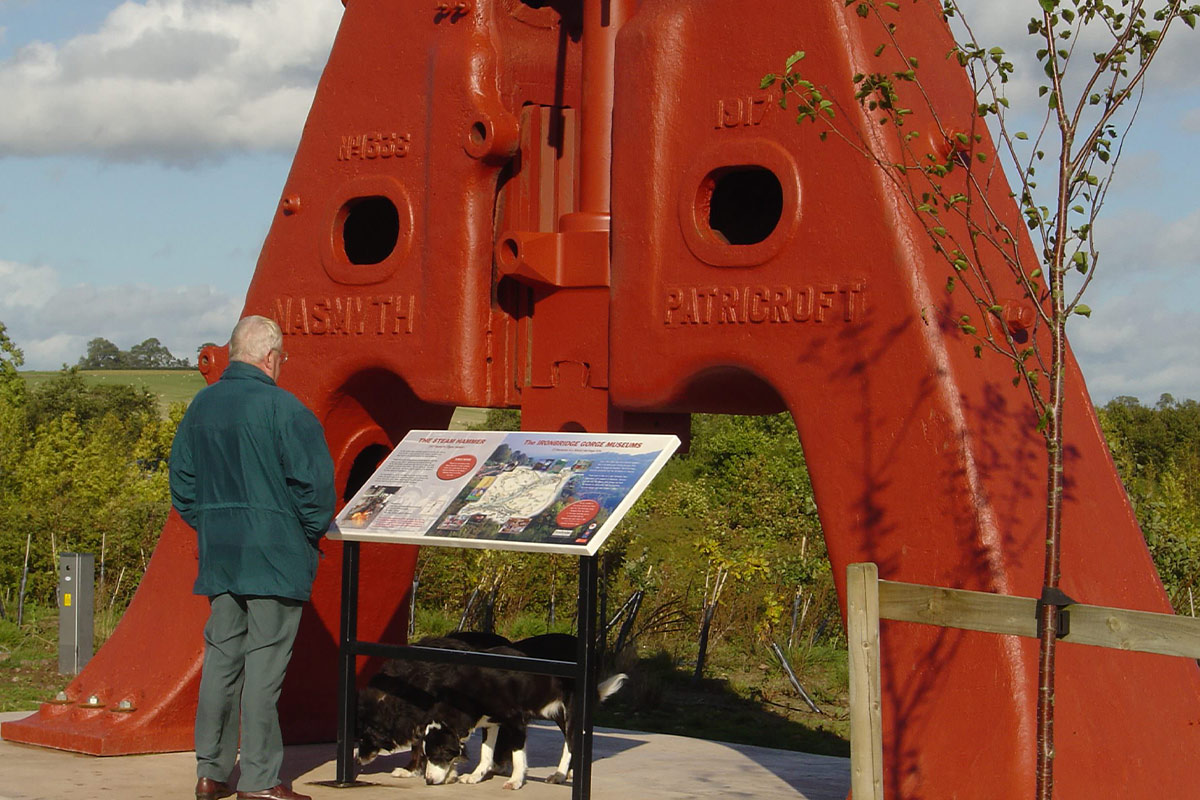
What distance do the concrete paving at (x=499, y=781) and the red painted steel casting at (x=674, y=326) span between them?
0.32 m

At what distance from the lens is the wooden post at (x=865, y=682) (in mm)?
4852

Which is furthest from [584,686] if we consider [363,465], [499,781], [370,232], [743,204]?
[370,232]

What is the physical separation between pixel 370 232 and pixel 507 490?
2768 millimetres

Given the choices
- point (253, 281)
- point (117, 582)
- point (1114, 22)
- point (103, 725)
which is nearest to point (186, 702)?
point (103, 725)

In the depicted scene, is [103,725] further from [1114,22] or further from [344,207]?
[1114,22]

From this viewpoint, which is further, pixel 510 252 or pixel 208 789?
pixel 510 252

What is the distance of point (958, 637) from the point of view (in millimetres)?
5680

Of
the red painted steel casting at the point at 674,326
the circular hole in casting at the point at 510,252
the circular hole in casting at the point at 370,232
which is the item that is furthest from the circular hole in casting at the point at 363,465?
the circular hole in casting at the point at 510,252

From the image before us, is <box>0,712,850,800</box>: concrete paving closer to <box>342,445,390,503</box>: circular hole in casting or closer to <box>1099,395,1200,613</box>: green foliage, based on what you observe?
<box>342,445,390,503</box>: circular hole in casting

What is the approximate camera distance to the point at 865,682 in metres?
4.85

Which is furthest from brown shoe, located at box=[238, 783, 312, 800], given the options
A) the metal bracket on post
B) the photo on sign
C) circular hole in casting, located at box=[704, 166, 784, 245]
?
circular hole in casting, located at box=[704, 166, 784, 245]

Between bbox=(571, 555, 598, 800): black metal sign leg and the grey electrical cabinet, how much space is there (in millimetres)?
7055

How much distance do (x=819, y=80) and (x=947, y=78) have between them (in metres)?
0.88

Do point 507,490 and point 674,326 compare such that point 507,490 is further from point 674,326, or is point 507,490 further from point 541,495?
point 674,326
